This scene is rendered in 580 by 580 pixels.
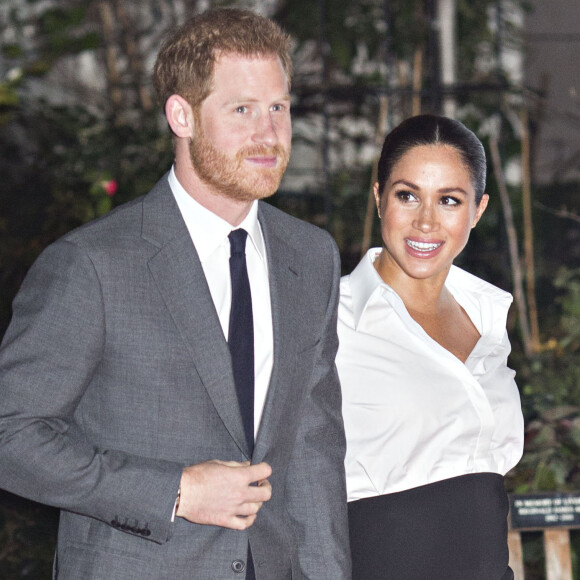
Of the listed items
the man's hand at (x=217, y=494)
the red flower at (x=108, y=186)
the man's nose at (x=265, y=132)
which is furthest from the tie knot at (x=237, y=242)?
the red flower at (x=108, y=186)

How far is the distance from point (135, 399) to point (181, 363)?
4.4 inches

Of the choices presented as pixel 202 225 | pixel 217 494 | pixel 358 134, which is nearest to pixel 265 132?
pixel 202 225

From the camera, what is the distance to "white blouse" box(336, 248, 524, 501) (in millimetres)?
2223

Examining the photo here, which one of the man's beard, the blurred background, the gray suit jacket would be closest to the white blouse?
the gray suit jacket

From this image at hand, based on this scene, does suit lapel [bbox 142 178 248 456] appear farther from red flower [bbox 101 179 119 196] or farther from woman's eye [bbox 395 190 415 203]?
red flower [bbox 101 179 119 196]

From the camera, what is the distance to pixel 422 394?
2.25m

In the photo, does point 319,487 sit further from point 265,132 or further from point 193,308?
point 265,132

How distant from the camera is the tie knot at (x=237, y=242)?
1990mm

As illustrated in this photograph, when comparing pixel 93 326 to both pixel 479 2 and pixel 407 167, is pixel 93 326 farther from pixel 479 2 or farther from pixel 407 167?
pixel 479 2

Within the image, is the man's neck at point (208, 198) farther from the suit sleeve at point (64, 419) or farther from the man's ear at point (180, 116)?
the suit sleeve at point (64, 419)

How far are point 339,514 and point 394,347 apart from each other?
43 centimetres

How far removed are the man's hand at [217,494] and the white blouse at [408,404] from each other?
0.50 m

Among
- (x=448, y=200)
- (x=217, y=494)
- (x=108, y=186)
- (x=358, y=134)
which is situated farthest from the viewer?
(x=358, y=134)

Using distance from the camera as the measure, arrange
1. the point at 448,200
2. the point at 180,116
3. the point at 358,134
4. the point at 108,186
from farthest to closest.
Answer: the point at 358,134
the point at 108,186
the point at 448,200
the point at 180,116
